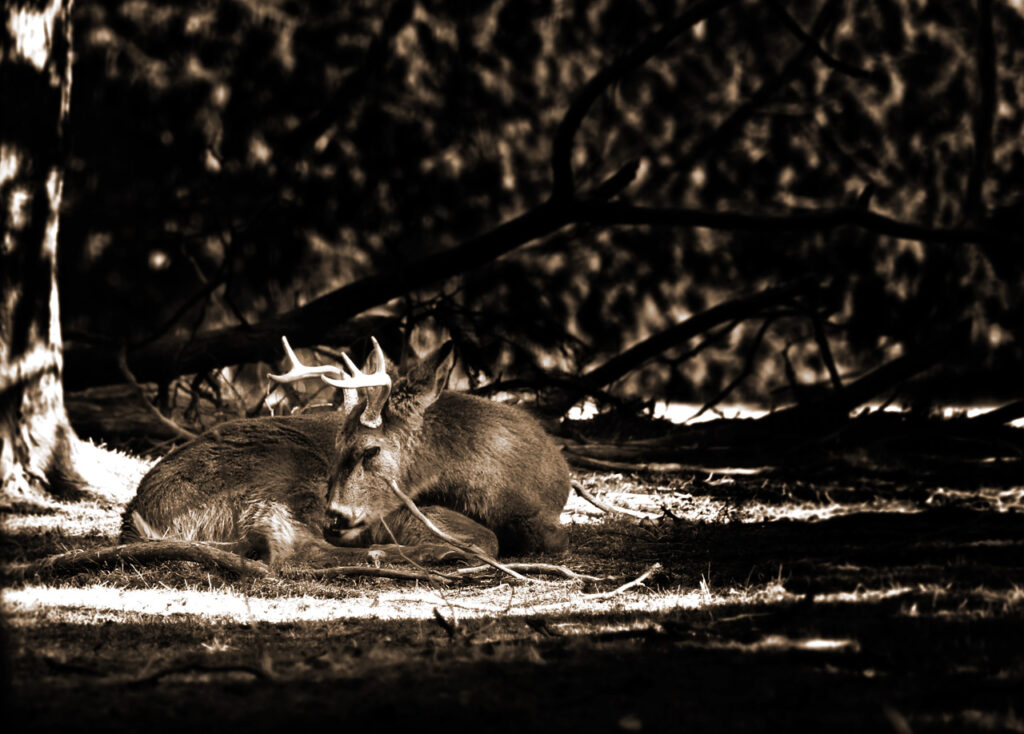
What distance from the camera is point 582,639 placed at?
3.53 meters

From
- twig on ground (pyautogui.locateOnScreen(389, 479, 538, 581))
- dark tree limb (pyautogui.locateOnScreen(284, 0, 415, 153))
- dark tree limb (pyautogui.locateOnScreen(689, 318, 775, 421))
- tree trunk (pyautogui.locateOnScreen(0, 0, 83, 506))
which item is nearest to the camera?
twig on ground (pyautogui.locateOnScreen(389, 479, 538, 581))

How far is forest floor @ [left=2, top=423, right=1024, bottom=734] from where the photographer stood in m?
2.69

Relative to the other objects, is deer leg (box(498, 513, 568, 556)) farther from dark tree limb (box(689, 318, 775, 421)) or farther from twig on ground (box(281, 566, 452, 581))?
dark tree limb (box(689, 318, 775, 421))

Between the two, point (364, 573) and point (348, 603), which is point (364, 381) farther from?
point (348, 603)

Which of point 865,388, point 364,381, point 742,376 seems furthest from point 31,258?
point 865,388

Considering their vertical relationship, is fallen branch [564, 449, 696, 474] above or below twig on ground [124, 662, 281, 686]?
below

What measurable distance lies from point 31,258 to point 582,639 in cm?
488

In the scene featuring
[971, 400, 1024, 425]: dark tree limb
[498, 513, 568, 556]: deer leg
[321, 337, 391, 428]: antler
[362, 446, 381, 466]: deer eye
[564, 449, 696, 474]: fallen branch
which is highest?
[321, 337, 391, 428]: antler

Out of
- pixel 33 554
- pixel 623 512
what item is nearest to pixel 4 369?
pixel 33 554

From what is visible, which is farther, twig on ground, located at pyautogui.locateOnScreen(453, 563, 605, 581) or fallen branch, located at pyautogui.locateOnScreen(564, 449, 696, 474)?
fallen branch, located at pyautogui.locateOnScreen(564, 449, 696, 474)

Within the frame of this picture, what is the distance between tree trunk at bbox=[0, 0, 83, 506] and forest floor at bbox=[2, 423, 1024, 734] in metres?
0.73

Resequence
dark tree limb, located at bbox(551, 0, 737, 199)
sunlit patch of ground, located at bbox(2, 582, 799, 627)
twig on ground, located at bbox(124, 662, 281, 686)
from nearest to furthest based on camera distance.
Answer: twig on ground, located at bbox(124, 662, 281, 686) < sunlit patch of ground, located at bbox(2, 582, 799, 627) < dark tree limb, located at bbox(551, 0, 737, 199)

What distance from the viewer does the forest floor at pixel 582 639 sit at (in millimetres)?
2693

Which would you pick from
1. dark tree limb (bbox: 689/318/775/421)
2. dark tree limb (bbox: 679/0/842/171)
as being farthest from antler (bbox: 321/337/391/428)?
dark tree limb (bbox: 679/0/842/171)
